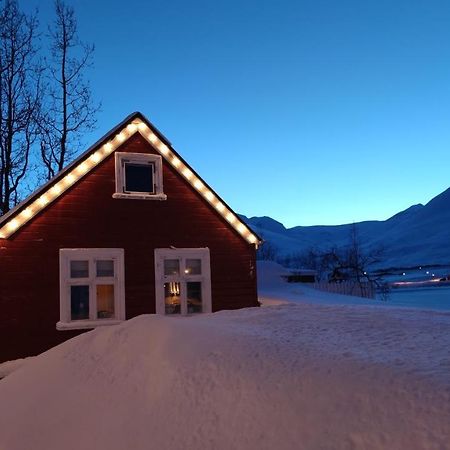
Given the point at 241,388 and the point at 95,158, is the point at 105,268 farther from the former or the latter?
the point at 241,388

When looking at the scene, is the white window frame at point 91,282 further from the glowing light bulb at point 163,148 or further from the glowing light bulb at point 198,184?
the glowing light bulb at point 163,148

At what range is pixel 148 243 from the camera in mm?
12602

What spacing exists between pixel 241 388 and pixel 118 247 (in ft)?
27.8

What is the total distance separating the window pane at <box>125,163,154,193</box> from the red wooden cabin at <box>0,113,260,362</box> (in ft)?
0.09

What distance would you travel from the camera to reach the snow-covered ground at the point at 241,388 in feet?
11.0

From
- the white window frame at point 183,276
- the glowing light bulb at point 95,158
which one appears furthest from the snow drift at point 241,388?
the glowing light bulb at point 95,158

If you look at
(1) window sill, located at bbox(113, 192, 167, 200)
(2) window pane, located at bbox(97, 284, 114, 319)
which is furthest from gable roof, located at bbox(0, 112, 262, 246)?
(2) window pane, located at bbox(97, 284, 114, 319)

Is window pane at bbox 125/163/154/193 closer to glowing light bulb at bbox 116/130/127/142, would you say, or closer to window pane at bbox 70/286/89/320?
glowing light bulb at bbox 116/130/127/142

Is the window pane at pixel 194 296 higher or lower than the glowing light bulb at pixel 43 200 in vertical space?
lower

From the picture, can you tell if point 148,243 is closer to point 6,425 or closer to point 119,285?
point 119,285

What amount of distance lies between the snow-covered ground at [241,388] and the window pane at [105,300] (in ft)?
16.1

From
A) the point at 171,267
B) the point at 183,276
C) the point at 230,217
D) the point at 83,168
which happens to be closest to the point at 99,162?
the point at 83,168

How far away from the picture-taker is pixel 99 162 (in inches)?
483

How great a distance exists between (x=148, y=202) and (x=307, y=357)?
8934mm
